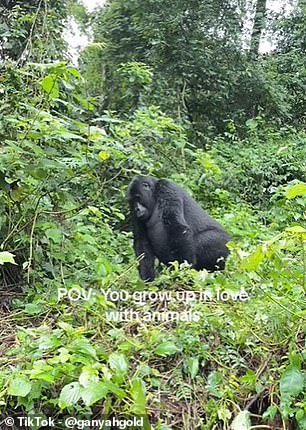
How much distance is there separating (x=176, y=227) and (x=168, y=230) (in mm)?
62

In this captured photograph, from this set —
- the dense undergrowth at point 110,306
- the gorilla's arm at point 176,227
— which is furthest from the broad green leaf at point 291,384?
the gorilla's arm at point 176,227

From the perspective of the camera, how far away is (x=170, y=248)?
13.8 feet

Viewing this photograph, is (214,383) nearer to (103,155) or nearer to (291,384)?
(291,384)

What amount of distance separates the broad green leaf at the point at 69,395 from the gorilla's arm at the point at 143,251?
1.99 metres

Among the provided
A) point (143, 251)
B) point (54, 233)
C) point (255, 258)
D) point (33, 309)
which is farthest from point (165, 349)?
point (143, 251)

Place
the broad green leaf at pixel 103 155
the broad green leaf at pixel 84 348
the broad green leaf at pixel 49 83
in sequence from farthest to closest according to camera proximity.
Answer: the broad green leaf at pixel 103 155, the broad green leaf at pixel 49 83, the broad green leaf at pixel 84 348

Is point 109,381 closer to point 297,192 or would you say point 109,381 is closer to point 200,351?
point 200,351

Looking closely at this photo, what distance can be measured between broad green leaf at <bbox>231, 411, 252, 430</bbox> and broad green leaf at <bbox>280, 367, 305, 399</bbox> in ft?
0.52

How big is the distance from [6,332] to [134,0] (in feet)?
22.8

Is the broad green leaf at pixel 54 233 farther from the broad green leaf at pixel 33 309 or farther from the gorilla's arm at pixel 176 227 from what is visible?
the gorilla's arm at pixel 176 227

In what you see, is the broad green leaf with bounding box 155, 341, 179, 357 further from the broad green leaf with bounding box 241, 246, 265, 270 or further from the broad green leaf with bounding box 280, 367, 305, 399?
the broad green leaf with bounding box 241, 246, 265, 270

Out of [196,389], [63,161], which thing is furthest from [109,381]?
[63,161]

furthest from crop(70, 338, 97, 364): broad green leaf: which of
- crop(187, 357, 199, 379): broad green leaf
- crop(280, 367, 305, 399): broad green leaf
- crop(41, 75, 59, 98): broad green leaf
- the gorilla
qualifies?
the gorilla

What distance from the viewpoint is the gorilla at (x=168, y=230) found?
13.6ft
